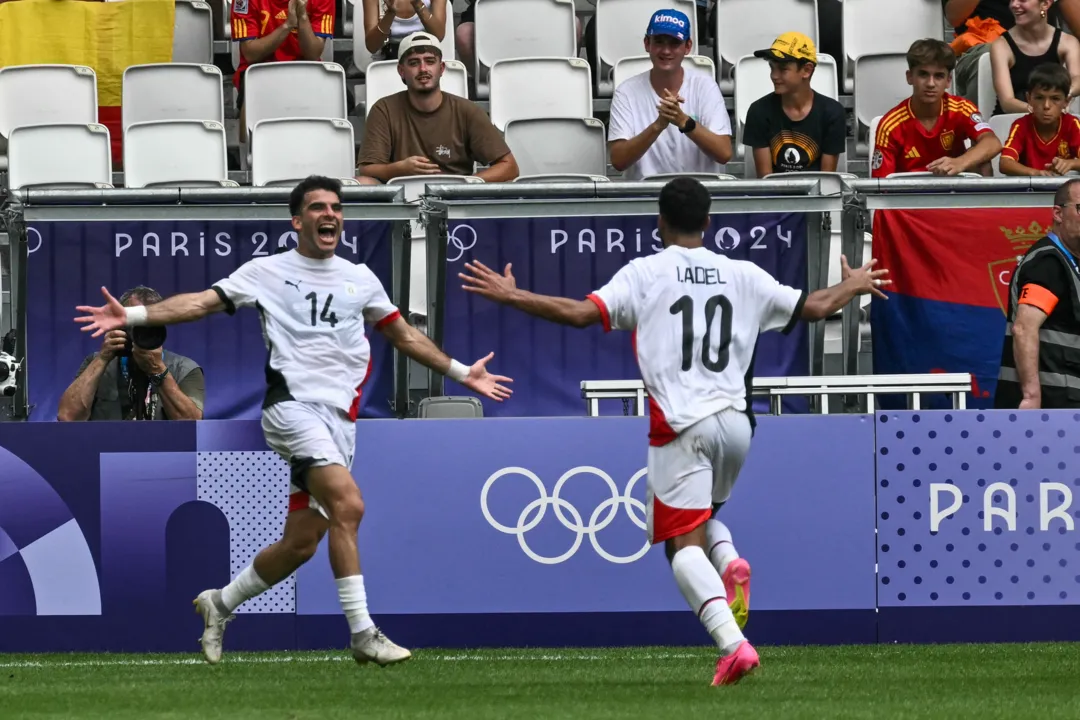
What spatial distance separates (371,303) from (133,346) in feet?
7.30

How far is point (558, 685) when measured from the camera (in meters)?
7.51

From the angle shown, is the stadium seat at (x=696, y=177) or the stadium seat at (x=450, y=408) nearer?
the stadium seat at (x=450, y=408)

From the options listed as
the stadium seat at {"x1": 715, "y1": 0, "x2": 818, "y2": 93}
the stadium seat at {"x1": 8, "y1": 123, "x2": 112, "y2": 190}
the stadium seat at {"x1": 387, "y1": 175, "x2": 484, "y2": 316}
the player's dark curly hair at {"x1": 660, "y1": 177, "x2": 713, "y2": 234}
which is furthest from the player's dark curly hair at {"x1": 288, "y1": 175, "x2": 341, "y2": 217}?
the stadium seat at {"x1": 715, "y1": 0, "x2": 818, "y2": 93}

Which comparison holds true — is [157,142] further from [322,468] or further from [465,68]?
[322,468]

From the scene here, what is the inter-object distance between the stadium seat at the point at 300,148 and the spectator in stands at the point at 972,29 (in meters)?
4.77

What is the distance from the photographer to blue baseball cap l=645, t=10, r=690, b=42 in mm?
12461

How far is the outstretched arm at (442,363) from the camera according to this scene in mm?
8453

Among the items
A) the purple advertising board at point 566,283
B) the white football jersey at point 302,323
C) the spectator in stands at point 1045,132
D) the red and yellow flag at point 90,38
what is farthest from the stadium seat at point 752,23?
the white football jersey at point 302,323

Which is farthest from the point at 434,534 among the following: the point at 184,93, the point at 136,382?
the point at 184,93

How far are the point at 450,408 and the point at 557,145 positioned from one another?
340 centimetres

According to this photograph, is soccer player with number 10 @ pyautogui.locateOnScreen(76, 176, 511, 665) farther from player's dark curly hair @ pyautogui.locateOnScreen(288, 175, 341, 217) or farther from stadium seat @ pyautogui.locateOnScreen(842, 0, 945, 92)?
stadium seat @ pyautogui.locateOnScreen(842, 0, 945, 92)

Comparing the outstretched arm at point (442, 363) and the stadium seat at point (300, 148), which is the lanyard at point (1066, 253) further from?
the stadium seat at point (300, 148)

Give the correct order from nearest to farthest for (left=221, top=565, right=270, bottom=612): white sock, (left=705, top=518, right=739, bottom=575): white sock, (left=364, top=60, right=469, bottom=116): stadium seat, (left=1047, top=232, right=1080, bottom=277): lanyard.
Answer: (left=705, top=518, right=739, bottom=575): white sock, (left=221, top=565, right=270, bottom=612): white sock, (left=1047, top=232, right=1080, bottom=277): lanyard, (left=364, top=60, right=469, bottom=116): stadium seat

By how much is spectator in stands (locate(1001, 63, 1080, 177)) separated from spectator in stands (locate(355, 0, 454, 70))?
4616mm
